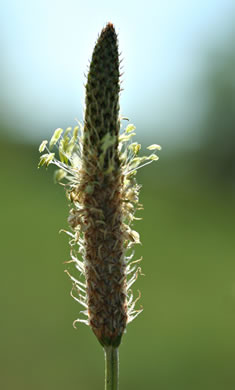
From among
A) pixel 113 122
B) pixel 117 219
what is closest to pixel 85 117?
pixel 113 122

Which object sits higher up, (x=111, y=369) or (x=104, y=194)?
(x=104, y=194)

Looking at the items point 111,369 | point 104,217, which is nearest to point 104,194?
point 104,217

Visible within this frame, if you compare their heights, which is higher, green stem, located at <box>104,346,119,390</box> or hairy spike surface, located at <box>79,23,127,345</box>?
hairy spike surface, located at <box>79,23,127,345</box>

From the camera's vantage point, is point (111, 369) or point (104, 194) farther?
point (104, 194)

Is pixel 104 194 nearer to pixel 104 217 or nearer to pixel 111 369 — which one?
pixel 104 217

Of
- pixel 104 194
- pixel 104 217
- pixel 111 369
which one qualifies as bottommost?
pixel 111 369

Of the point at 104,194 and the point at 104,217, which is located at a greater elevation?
the point at 104,194
